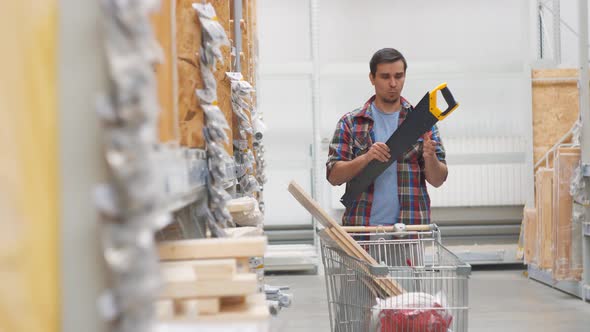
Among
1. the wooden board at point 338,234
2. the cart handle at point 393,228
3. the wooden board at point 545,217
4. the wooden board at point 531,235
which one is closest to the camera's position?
the wooden board at point 338,234

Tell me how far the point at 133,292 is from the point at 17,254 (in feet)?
0.61

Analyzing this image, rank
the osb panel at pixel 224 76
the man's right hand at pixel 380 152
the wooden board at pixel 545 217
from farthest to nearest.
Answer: the wooden board at pixel 545 217, the man's right hand at pixel 380 152, the osb panel at pixel 224 76

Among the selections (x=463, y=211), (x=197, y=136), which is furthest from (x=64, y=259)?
(x=463, y=211)

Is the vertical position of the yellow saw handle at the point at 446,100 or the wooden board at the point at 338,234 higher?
the yellow saw handle at the point at 446,100

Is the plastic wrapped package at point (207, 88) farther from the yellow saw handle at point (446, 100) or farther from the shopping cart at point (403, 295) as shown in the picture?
the yellow saw handle at point (446, 100)

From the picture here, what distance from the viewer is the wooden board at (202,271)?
1.44 metres

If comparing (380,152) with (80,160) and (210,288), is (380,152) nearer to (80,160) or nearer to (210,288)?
(210,288)

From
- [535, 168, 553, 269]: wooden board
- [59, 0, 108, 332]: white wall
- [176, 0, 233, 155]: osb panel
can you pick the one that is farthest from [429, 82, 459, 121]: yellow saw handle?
[535, 168, 553, 269]: wooden board

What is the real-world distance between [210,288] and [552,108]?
340 inches

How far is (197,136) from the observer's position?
6.96 feet

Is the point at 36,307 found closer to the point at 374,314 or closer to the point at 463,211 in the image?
the point at 374,314

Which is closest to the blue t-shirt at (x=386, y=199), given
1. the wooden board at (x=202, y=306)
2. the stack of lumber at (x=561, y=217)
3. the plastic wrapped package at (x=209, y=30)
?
the plastic wrapped package at (x=209, y=30)

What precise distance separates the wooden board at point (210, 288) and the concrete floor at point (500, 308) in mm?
4826

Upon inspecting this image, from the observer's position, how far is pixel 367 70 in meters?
10.0
